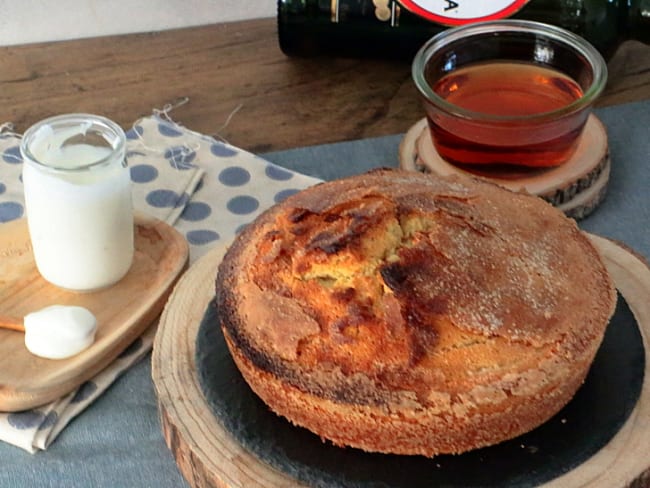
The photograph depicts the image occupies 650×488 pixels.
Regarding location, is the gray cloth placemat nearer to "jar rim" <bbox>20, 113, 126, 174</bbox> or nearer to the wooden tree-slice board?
the wooden tree-slice board

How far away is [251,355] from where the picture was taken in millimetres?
914

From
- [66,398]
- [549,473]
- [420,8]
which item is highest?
[420,8]

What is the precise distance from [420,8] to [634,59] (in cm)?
45

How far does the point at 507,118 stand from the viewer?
122 centimetres

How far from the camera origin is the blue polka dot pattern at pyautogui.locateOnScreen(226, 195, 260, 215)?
1373mm

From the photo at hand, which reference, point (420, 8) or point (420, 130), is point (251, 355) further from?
point (420, 8)

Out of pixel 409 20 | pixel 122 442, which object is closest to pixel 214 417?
pixel 122 442

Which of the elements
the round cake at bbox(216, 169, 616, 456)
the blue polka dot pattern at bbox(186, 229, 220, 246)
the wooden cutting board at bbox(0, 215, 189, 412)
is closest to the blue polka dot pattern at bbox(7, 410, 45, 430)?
the wooden cutting board at bbox(0, 215, 189, 412)

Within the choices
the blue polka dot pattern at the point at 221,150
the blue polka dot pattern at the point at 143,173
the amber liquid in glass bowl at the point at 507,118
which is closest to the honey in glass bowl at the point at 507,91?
the amber liquid in glass bowl at the point at 507,118

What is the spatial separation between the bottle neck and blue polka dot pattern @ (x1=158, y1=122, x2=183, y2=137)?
760 mm

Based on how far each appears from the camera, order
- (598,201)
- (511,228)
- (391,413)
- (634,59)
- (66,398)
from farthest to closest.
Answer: (634,59) → (598,201) → (66,398) → (511,228) → (391,413)

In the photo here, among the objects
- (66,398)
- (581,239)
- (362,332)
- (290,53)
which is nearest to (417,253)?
(362,332)

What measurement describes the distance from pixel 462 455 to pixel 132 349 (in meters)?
0.46

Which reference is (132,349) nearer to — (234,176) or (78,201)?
(78,201)
